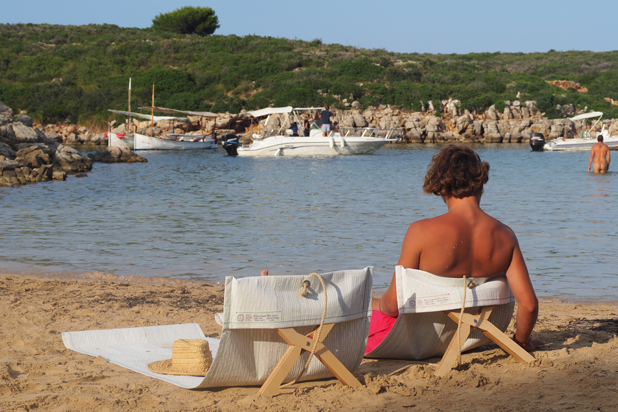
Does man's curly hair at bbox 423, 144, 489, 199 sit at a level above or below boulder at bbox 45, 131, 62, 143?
above

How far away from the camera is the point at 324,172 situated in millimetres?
23922

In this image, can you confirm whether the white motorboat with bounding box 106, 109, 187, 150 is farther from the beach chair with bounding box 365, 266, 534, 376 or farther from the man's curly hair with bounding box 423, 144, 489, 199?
the man's curly hair with bounding box 423, 144, 489, 199

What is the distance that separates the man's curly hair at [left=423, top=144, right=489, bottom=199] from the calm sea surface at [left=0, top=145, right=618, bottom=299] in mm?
3404

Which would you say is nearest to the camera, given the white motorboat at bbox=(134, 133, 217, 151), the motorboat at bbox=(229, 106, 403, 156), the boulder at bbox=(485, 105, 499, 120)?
the motorboat at bbox=(229, 106, 403, 156)

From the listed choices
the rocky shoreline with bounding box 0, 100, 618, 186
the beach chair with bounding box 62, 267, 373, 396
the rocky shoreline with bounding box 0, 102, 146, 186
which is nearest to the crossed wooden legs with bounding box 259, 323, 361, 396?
the beach chair with bounding box 62, 267, 373, 396

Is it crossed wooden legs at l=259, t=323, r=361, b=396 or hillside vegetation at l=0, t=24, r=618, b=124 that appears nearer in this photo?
crossed wooden legs at l=259, t=323, r=361, b=396

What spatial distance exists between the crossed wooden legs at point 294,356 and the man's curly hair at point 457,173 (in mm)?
1003

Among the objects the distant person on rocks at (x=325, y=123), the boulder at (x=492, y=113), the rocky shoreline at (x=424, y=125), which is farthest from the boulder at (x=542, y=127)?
the distant person on rocks at (x=325, y=123)

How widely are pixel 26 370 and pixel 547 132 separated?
155ft

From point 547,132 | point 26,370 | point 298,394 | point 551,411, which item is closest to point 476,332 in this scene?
point 551,411

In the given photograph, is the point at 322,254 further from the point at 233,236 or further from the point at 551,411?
the point at 551,411

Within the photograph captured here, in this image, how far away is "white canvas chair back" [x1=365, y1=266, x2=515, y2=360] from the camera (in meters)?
3.45

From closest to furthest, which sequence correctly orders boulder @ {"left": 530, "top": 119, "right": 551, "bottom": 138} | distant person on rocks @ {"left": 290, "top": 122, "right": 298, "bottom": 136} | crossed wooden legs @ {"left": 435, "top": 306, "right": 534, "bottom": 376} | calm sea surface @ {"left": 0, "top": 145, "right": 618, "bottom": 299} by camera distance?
crossed wooden legs @ {"left": 435, "top": 306, "right": 534, "bottom": 376}, calm sea surface @ {"left": 0, "top": 145, "right": 618, "bottom": 299}, distant person on rocks @ {"left": 290, "top": 122, "right": 298, "bottom": 136}, boulder @ {"left": 530, "top": 119, "right": 551, "bottom": 138}

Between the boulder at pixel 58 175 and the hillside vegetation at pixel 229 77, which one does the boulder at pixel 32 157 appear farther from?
the hillside vegetation at pixel 229 77
